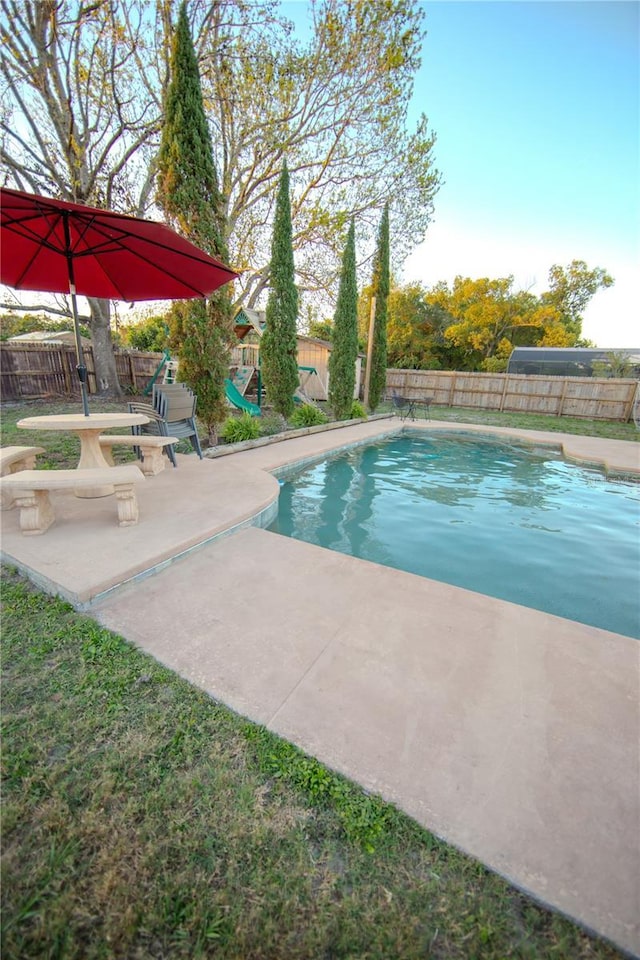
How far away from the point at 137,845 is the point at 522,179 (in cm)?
1277

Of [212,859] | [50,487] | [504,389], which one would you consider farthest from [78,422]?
[504,389]

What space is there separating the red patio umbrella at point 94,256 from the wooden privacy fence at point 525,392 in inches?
534

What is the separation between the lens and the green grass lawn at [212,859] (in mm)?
976

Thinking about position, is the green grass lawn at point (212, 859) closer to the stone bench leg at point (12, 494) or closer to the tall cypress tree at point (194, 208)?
the stone bench leg at point (12, 494)

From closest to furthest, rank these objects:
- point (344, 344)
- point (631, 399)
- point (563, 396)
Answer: point (344, 344)
point (631, 399)
point (563, 396)

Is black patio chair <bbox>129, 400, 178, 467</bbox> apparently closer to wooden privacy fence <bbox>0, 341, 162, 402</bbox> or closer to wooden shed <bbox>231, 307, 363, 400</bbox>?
wooden privacy fence <bbox>0, 341, 162, 402</bbox>

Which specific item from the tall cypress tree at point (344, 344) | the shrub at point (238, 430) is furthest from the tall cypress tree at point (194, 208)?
the tall cypress tree at point (344, 344)

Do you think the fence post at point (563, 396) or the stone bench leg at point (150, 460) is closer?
the stone bench leg at point (150, 460)

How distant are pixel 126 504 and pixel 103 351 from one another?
10127 mm

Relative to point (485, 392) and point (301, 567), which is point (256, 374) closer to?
point (485, 392)

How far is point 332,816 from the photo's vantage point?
49.9 inches

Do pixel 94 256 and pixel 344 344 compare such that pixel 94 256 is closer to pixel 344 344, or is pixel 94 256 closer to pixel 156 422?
pixel 156 422

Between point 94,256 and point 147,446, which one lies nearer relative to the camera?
point 94,256

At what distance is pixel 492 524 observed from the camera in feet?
15.1
